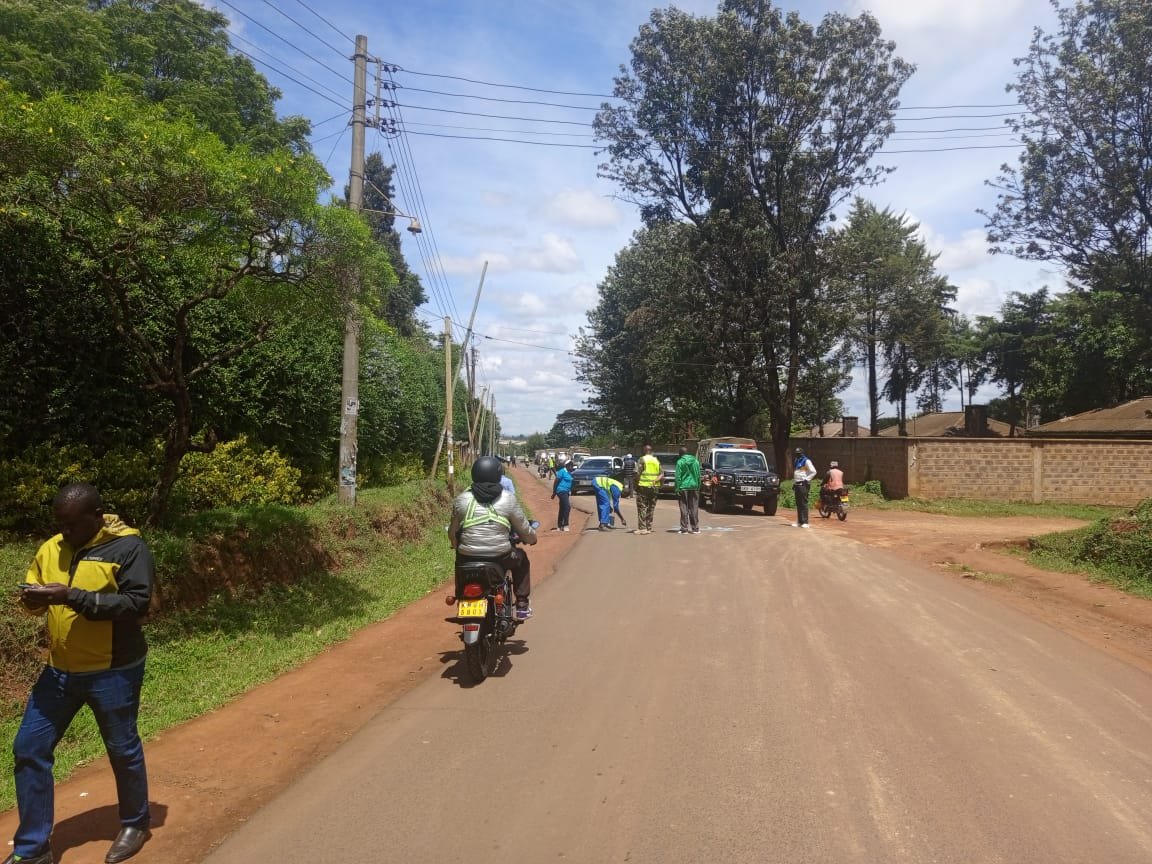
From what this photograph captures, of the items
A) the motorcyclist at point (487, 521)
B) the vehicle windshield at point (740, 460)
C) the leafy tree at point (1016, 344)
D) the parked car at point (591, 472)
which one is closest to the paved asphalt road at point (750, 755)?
the motorcyclist at point (487, 521)

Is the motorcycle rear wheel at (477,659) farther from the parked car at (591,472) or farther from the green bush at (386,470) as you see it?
the parked car at (591,472)

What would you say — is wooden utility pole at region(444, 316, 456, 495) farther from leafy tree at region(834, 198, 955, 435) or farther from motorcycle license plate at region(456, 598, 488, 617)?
leafy tree at region(834, 198, 955, 435)

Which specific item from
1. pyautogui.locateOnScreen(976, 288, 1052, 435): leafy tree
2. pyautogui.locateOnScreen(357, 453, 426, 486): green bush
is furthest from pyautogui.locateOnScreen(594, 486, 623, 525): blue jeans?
pyautogui.locateOnScreen(976, 288, 1052, 435): leafy tree

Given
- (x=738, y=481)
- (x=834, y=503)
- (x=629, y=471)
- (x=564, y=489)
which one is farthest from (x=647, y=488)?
(x=629, y=471)

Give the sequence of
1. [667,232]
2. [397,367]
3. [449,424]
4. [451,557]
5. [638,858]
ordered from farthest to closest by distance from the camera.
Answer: [667,232] < [449,424] < [397,367] < [451,557] < [638,858]

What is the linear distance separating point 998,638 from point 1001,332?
55.6m

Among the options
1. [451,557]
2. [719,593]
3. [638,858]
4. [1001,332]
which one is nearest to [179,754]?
[638,858]

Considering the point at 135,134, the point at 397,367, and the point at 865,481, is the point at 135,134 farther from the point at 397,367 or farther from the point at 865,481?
the point at 865,481

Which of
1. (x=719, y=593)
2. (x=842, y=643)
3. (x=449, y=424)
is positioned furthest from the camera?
(x=449, y=424)

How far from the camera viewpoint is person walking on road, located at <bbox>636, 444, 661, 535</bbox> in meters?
16.5

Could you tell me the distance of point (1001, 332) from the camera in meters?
56.1

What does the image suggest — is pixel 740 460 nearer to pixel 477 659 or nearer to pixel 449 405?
pixel 449 405

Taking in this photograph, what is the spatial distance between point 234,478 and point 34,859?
8.68m

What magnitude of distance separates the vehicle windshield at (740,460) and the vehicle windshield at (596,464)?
10149 mm
